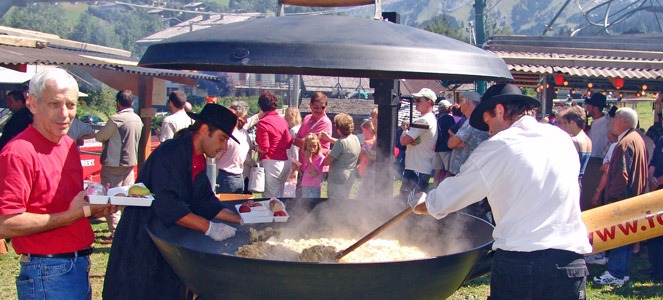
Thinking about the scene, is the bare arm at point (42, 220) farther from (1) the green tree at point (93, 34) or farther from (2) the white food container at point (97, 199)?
(1) the green tree at point (93, 34)

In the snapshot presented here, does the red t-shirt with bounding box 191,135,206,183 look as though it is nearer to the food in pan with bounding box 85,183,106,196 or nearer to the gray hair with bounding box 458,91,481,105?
the food in pan with bounding box 85,183,106,196

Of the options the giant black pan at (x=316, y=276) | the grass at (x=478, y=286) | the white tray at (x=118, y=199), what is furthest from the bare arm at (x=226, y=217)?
the grass at (x=478, y=286)

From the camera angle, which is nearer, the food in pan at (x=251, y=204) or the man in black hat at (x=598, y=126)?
the food in pan at (x=251, y=204)

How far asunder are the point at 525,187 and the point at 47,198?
7.75 feet

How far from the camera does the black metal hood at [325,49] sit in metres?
2.05

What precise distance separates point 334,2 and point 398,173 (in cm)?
823

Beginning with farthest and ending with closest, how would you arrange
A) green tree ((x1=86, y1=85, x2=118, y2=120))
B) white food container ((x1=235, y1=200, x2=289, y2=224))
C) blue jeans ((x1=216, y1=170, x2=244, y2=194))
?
green tree ((x1=86, y1=85, x2=118, y2=120)) < blue jeans ((x1=216, y1=170, x2=244, y2=194)) < white food container ((x1=235, y1=200, x2=289, y2=224))

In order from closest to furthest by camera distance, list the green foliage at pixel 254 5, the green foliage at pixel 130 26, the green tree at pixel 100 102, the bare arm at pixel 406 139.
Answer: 1. the bare arm at pixel 406 139
2. the green tree at pixel 100 102
3. the green foliage at pixel 130 26
4. the green foliage at pixel 254 5

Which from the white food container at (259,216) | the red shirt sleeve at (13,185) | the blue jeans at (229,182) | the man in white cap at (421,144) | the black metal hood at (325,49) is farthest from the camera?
the man in white cap at (421,144)

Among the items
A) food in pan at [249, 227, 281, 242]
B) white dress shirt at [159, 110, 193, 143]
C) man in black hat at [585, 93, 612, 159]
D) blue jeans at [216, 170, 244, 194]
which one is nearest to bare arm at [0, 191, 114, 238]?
food in pan at [249, 227, 281, 242]

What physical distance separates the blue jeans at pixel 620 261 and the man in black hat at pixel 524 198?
126 inches

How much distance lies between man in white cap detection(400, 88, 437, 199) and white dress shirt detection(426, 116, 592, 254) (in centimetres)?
415

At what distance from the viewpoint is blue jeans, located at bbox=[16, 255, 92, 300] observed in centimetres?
262

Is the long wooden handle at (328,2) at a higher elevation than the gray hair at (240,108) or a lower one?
higher
